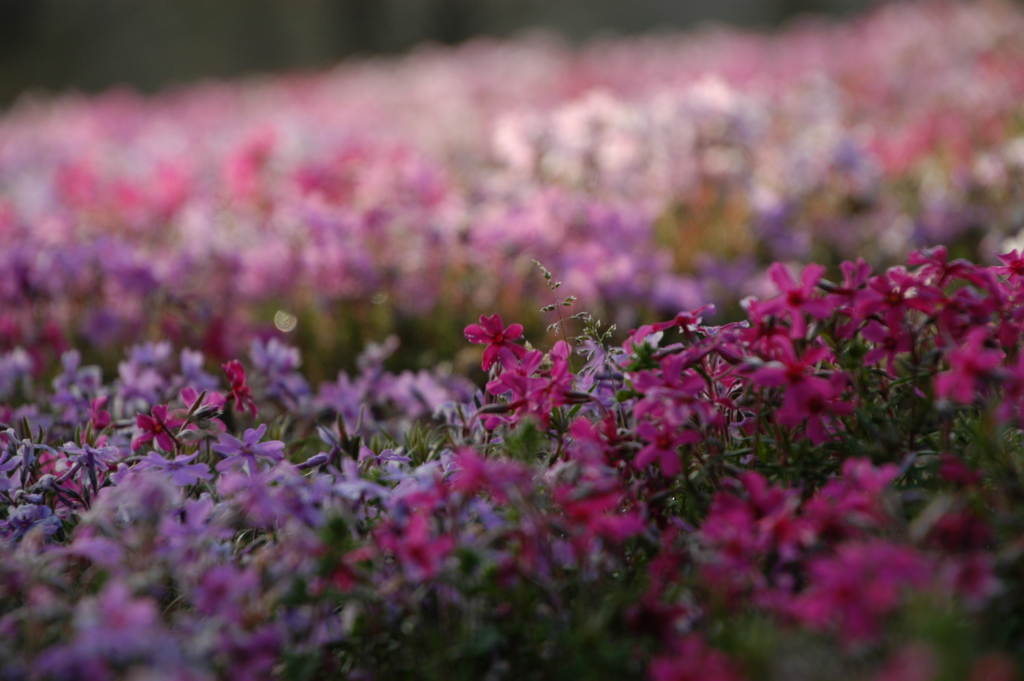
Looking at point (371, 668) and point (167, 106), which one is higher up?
point (167, 106)

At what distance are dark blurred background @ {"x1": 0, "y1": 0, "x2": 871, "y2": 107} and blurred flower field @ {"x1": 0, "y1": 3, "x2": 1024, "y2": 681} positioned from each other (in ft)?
50.4

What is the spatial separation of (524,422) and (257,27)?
2016 cm

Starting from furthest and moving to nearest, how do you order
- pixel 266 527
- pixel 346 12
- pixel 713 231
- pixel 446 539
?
pixel 346 12
pixel 713 231
pixel 266 527
pixel 446 539

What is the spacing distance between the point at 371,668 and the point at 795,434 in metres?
1.03

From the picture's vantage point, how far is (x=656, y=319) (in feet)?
12.4

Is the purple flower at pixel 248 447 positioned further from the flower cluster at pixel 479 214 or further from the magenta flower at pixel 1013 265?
the magenta flower at pixel 1013 265

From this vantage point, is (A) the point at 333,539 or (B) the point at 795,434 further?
(B) the point at 795,434

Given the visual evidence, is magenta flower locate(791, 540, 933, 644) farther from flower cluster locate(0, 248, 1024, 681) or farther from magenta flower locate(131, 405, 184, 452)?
magenta flower locate(131, 405, 184, 452)

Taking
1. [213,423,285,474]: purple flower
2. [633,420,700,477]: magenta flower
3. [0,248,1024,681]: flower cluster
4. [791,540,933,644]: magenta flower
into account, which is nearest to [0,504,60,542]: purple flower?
[0,248,1024,681]: flower cluster

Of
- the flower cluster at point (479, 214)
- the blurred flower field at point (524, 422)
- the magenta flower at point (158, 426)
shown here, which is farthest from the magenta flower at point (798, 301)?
the flower cluster at point (479, 214)

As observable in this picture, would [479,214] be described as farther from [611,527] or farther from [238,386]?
[611,527]

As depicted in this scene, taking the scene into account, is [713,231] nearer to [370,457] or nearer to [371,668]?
[370,457]

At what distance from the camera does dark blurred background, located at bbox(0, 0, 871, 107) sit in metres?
18.4

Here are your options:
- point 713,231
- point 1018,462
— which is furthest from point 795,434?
point 713,231
